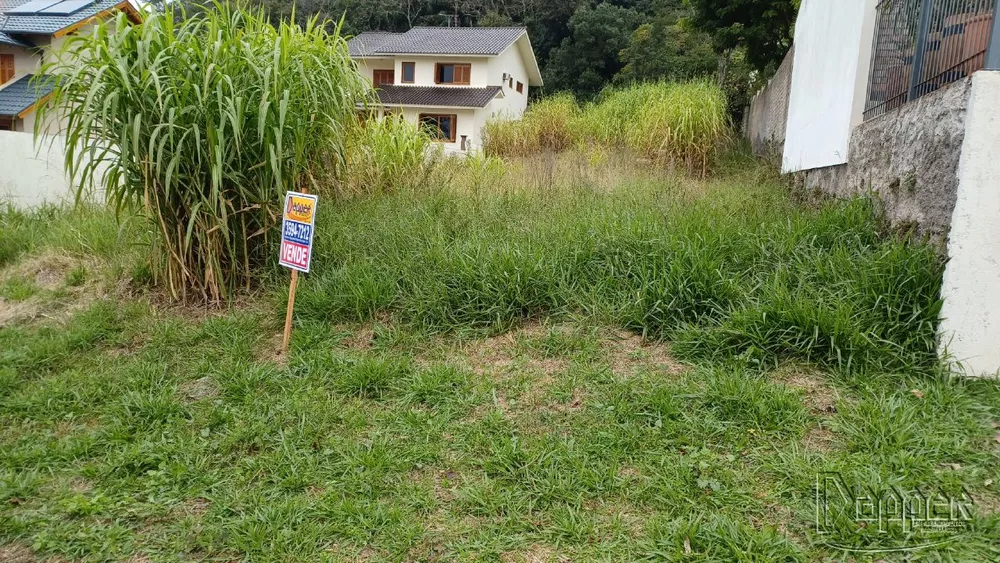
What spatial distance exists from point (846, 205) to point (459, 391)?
2957 mm

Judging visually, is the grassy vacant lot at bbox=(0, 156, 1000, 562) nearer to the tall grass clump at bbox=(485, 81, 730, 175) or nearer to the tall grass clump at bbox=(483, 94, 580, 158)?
the tall grass clump at bbox=(485, 81, 730, 175)

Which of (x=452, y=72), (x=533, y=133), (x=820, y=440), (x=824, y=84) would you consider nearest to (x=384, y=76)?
(x=452, y=72)

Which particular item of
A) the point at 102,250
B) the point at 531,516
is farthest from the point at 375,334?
the point at 102,250

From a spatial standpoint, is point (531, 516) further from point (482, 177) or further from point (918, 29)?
point (482, 177)

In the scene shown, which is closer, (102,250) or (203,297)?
(203,297)

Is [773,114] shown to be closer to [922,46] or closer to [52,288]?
[922,46]

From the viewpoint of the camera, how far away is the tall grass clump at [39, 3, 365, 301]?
12.8 feet

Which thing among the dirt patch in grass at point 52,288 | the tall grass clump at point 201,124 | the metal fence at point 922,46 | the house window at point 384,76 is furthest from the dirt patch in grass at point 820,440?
the house window at point 384,76

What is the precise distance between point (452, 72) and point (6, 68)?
607 inches

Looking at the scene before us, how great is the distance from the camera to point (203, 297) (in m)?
4.44

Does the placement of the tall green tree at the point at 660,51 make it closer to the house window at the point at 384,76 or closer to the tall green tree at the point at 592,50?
the tall green tree at the point at 592,50

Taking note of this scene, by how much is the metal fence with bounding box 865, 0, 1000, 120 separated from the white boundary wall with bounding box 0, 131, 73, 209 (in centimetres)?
991

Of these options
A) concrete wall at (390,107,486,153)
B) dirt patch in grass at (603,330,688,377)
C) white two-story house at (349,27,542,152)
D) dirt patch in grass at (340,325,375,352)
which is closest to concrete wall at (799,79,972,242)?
dirt patch in grass at (603,330,688,377)

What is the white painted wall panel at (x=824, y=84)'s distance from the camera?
467cm
